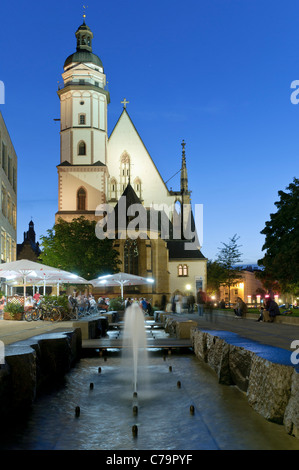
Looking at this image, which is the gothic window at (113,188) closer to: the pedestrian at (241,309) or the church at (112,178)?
the church at (112,178)

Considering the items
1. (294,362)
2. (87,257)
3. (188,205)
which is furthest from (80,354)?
(188,205)

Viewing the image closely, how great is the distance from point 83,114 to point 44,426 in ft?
198

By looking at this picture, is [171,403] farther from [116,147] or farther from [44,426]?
[116,147]

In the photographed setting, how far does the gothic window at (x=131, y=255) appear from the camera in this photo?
58031mm

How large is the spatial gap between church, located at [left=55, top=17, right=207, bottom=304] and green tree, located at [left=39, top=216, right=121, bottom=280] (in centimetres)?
484

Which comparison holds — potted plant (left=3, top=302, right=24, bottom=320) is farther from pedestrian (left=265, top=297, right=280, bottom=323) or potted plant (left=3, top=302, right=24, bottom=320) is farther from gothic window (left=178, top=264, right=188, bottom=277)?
gothic window (left=178, top=264, right=188, bottom=277)

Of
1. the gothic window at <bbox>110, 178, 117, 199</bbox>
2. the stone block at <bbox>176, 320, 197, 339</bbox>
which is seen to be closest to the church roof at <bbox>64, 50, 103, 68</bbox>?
the gothic window at <bbox>110, 178, 117, 199</bbox>

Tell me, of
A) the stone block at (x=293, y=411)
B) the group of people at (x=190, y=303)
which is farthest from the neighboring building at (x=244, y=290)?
the stone block at (x=293, y=411)

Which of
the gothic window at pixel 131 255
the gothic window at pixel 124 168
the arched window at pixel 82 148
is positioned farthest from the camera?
the gothic window at pixel 124 168

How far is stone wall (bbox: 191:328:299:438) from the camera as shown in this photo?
19.1 feet

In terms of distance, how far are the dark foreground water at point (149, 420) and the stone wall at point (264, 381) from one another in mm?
133

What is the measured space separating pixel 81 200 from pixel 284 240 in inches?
1198

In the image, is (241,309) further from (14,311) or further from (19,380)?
(19,380)

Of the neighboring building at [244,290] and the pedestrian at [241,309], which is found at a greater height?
the neighboring building at [244,290]
